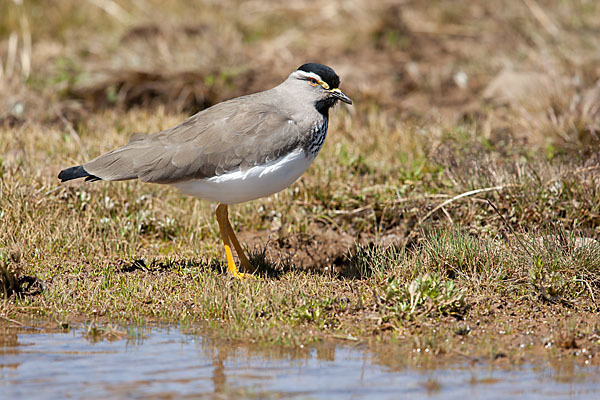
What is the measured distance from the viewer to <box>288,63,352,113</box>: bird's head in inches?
275

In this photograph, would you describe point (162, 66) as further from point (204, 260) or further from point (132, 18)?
point (204, 260)

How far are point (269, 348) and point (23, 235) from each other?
2.93 metres

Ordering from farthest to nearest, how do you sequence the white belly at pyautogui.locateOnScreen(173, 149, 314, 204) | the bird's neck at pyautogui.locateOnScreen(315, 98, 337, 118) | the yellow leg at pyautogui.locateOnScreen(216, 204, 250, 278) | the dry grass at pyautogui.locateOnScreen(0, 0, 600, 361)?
the bird's neck at pyautogui.locateOnScreen(315, 98, 337, 118)
the yellow leg at pyautogui.locateOnScreen(216, 204, 250, 278)
the white belly at pyautogui.locateOnScreen(173, 149, 314, 204)
the dry grass at pyautogui.locateOnScreen(0, 0, 600, 361)

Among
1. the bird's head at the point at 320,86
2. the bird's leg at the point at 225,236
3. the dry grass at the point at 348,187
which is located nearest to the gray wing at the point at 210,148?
the bird's head at the point at 320,86

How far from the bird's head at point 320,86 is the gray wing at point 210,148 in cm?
34

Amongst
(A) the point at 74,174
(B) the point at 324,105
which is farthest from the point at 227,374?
(B) the point at 324,105

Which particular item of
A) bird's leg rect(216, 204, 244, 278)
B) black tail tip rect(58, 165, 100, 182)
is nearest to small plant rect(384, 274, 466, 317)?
bird's leg rect(216, 204, 244, 278)

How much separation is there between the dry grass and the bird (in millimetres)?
770

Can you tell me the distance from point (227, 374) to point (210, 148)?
2.26m

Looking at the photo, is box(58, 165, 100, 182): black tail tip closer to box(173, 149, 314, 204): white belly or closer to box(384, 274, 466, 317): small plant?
box(173, 149, 314, 204): white belly

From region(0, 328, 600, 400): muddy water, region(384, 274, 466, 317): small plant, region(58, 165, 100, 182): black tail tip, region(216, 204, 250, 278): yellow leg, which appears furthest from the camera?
region(216, 204, 250, 278): yellow leg

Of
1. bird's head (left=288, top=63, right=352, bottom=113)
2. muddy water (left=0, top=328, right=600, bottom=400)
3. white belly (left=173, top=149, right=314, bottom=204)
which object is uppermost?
bird's head (left=288, top=63, right=352, bottom=113)

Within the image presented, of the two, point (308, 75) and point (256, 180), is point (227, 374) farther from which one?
point (308, 75)

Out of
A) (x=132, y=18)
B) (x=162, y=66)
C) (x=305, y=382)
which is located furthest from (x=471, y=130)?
(x=132, y=18)
